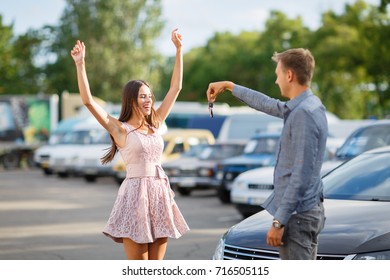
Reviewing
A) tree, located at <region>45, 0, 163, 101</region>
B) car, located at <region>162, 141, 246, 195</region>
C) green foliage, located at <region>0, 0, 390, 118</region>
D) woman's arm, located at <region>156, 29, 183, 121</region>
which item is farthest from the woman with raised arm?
tree, located at <region>45, 0, 163, 101</region>

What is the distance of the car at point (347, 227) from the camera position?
611cm

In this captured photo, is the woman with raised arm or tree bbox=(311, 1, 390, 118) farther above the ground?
tree bbox=(311, 1, 390, 118)

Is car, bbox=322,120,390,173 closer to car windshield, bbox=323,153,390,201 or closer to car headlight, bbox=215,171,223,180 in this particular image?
car windshield, bbox=323,153,390,201

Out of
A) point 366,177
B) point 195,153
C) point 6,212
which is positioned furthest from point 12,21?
point 366,177

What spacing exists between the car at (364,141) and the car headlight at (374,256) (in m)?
7.35

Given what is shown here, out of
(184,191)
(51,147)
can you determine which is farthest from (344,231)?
(51,147)

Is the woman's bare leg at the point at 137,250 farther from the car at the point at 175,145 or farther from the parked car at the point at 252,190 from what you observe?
the car at the point at 175,145

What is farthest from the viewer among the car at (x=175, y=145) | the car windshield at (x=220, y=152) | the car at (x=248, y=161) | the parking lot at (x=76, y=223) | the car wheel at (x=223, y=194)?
the car at (x=175, y=145)

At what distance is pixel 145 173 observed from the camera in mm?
5930

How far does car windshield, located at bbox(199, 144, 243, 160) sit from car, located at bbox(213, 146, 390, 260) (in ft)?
50.9

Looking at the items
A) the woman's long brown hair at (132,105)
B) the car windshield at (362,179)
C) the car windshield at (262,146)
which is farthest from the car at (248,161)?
the woman's long brown hair at (132,105)

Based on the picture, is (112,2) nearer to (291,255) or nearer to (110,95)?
(110,95)

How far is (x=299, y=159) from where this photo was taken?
4828mm

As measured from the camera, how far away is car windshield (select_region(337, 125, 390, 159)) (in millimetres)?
13664
